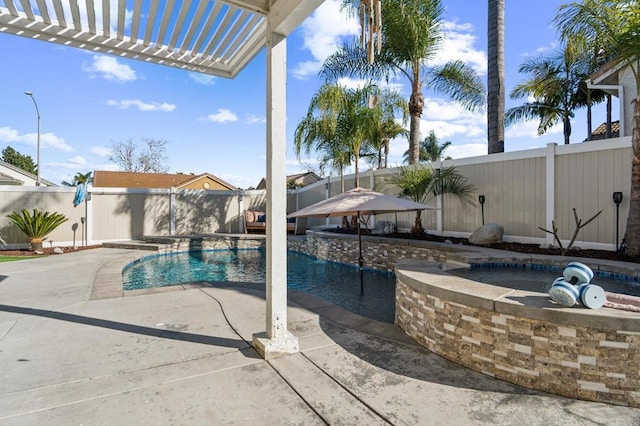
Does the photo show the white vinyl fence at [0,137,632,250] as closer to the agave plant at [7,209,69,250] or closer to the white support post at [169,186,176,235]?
the white support post at [169,186,176,235]

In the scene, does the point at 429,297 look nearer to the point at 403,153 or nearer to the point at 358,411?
the point at 358,411

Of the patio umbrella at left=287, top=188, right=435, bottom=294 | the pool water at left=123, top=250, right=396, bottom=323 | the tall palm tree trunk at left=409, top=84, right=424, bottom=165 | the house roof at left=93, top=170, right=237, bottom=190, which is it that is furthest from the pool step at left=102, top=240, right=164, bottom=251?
the house roof at left=93, top=170, right=237, bottom=190

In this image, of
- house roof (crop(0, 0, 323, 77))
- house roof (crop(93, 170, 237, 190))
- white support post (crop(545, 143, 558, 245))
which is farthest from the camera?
house roof (crop(93, 170, 237, 190))

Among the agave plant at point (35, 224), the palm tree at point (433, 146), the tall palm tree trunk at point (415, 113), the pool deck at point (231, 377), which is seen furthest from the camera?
the palm tree at point (433, 146)

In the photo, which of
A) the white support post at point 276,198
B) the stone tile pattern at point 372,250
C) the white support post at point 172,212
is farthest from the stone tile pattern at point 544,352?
the white support post at point 172,212

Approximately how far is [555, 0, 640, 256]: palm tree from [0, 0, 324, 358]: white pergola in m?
5.74

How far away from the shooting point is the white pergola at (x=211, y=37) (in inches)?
114

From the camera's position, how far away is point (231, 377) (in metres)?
2.57

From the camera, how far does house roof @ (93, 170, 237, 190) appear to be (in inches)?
986

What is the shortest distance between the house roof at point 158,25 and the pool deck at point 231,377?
2.86 meters

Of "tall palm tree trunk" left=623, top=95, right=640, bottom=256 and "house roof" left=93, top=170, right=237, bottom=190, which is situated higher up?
"house roof" left=93, top=170, right=237, bottom=190

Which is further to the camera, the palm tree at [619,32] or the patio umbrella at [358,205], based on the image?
the patio umbrella at [358,205]

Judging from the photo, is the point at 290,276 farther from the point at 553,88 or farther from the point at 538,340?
the point at 553,88

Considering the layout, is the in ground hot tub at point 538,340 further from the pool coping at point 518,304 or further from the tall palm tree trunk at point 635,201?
the tall palm tree trunk at point 635,201
